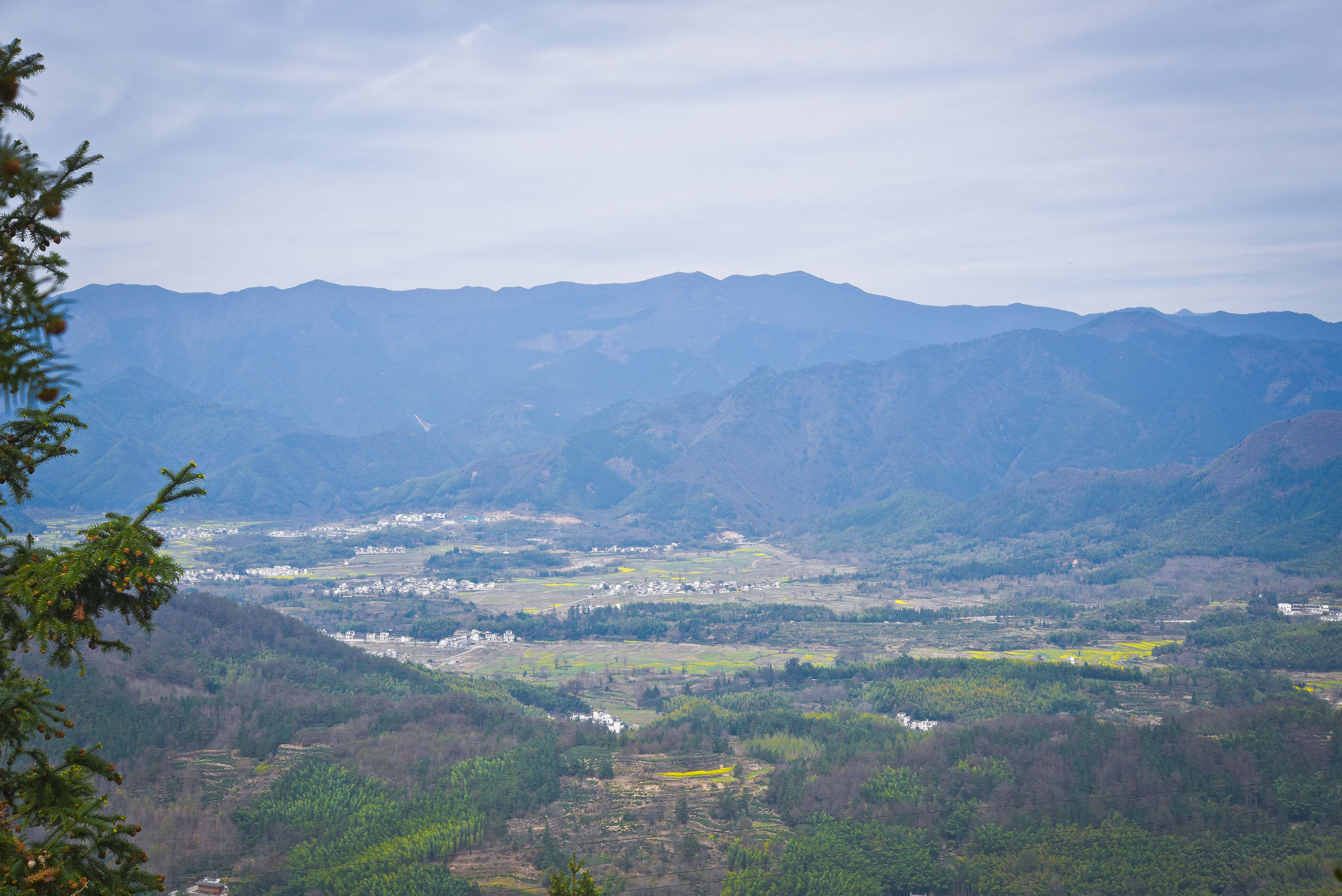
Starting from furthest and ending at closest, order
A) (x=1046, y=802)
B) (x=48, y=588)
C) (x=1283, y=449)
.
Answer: (x=1283, y=449), (x=1046, y=802), (x=48, y=588)

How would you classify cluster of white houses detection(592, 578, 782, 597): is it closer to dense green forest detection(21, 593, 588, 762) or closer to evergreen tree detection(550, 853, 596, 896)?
dense green forest detection(21, 593, 588, 762)

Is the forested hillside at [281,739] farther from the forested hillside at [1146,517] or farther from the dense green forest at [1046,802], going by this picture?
the forested hillside at [1146,517]

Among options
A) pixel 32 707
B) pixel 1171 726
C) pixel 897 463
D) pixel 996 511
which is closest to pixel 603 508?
pixel 897 463

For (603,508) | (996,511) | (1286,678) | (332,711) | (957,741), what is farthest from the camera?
(603,508)

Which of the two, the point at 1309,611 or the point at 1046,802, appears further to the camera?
the point at 1309,611

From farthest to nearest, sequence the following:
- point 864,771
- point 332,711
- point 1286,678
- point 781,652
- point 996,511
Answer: point 996,511
point 781,652
point 1286,678
point 332,711
point 864,771

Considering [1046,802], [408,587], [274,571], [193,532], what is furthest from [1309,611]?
[193,532]

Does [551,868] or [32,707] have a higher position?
[32,707]

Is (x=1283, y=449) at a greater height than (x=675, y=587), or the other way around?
(x=1283, y=449)

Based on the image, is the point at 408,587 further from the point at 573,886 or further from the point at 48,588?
the point at 48,588

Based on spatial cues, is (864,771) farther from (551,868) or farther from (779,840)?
(551,868)
